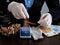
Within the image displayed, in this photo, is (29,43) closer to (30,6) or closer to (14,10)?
(14,10)

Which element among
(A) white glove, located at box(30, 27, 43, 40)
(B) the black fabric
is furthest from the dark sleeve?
(A) white glove, located at box(30, 27, 43, 40)

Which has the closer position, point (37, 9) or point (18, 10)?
point (18, 10)

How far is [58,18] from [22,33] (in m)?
0.41

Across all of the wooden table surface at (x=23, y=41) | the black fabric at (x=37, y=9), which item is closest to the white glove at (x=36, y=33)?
the wooden table surface at (x=23, y=41)

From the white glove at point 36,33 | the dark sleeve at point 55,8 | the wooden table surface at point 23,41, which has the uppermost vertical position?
the dark sleeve at point 55,8

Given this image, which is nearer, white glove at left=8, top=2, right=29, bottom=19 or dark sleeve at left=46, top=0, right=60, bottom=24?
white glove at left=8, top=2, right=29, bottom=19

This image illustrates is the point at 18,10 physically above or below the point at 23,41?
above

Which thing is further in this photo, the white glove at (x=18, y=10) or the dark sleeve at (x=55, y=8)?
the dark sleeve at (x=55, y=8)

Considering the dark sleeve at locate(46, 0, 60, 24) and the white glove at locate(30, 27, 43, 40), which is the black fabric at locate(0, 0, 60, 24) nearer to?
the dark sleeve at locate(46, 0, 60, 24)

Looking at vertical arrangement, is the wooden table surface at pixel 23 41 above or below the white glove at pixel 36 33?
below

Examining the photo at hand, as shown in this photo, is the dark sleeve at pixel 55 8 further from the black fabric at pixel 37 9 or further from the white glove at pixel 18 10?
the white glove at pixel 18 10

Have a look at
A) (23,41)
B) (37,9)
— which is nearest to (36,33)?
(23,41)

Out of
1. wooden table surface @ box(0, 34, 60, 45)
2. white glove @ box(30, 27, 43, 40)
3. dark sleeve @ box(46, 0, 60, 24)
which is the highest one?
dark sleeve @ box(46, 0, 60, 24)

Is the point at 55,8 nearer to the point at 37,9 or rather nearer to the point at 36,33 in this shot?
the point at 37,9
